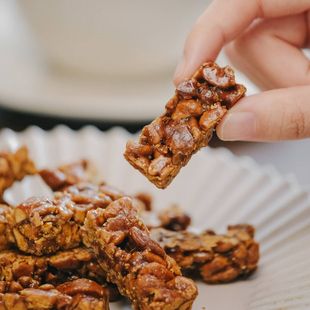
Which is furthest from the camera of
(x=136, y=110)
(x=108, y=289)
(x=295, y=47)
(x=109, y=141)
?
(x=136, y=110)

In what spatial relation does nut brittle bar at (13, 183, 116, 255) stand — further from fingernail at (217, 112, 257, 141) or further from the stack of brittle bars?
fingernail at (217, 112, 257, 141)

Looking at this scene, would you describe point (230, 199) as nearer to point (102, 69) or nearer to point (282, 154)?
point (282, 154)

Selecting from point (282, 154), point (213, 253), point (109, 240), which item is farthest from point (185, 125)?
point (282, 154)

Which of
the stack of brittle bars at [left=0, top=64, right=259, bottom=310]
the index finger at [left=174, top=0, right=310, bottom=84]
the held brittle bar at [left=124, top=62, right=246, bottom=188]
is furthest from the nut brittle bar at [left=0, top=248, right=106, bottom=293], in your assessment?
the index finger at [left=174, top=0, right=310, bottom=84]

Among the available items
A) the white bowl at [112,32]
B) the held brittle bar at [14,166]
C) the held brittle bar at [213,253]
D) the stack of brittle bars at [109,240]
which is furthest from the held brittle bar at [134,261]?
the white bowl at [112,32]

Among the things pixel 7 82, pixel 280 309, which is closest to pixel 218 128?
pixel 280 309

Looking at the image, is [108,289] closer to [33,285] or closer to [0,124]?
[33,285]

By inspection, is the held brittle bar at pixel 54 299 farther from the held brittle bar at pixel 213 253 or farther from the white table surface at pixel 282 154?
the white table surface at pixel 282 154
